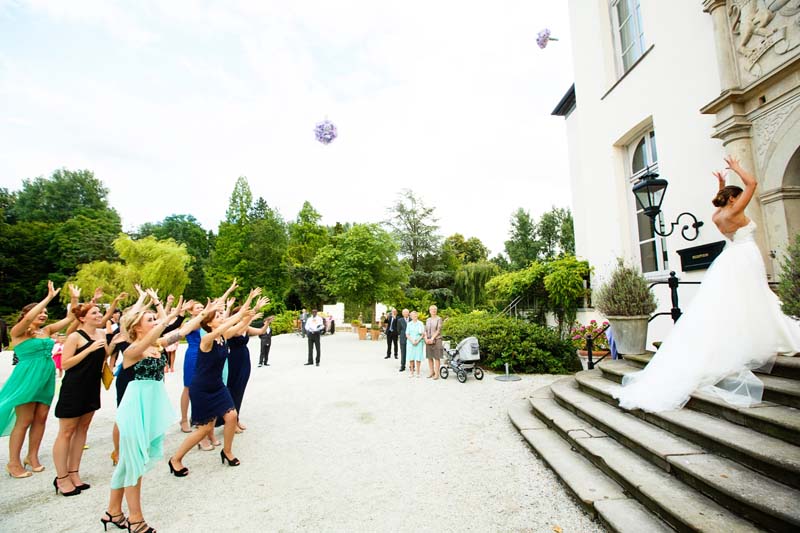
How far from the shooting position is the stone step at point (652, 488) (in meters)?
2.35

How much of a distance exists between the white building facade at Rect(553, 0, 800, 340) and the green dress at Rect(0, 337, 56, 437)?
9.81m

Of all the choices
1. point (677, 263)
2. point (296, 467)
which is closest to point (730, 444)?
point (296, 467)

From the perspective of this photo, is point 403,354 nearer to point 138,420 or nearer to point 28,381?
point 28,381

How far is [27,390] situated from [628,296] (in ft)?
25.9

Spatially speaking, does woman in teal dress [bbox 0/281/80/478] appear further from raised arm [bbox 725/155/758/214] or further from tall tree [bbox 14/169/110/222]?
tall tree [bbox 14/169/110/222]

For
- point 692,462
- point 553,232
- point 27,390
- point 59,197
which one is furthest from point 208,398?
point 59,197

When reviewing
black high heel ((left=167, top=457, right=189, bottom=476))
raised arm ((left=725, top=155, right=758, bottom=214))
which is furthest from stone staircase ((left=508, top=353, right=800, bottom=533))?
black high heel ((left=167, top=457, right=189, bottom=476))

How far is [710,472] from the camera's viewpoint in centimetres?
271

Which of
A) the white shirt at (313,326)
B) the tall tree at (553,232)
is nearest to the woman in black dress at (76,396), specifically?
the white shirt at (313,326)

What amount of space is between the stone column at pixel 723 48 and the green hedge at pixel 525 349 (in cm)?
648

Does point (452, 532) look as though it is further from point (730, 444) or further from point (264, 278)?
point (264, 278)

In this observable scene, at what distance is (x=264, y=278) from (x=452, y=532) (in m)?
38.7

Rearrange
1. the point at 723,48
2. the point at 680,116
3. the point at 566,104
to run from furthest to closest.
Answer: the point at 566,104 < the point at 680,116 < the point at 723,48

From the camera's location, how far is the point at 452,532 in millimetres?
2836
